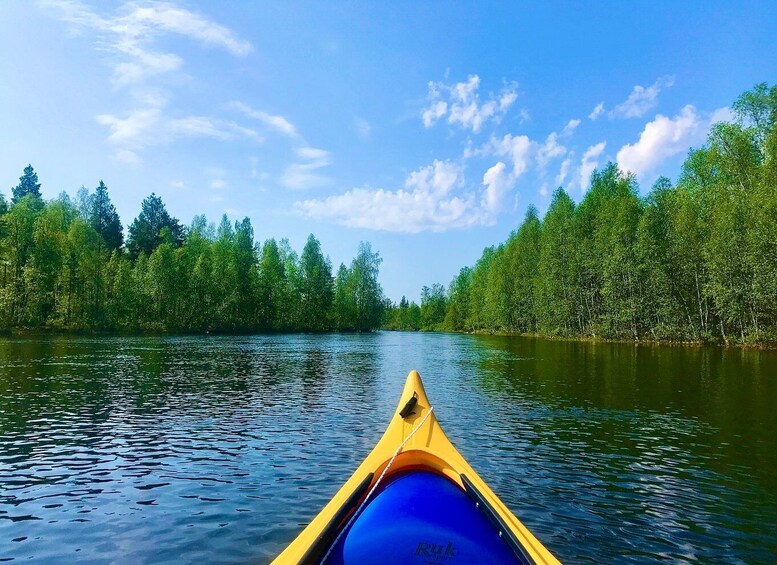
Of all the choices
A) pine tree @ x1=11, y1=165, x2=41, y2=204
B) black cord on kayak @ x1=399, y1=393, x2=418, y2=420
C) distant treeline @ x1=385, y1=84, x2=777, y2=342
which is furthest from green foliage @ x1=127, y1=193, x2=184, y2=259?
black cord on kayak @ x1=399, y1=393, x2=418, y2=420

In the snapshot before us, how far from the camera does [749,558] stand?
8.30 meters

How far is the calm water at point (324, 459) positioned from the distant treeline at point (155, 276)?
53.5 meters

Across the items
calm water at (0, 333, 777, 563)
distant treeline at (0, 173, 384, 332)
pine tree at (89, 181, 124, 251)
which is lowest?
calm water at (0, 333, 777, 563)

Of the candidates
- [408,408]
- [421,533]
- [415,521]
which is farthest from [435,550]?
[408,408]

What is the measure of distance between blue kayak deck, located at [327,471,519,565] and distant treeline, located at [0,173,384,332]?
258ft

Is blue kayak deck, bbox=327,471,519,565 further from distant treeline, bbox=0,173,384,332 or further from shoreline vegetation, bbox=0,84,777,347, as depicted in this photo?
distant treeline, bbox=0,173,384,332

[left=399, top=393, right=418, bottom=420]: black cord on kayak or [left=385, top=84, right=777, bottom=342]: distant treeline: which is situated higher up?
[left=385, top=84, right=777, bottom=342]: distant treeline

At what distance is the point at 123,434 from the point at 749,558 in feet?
56.9

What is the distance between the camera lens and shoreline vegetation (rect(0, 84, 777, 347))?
5494 centimetres

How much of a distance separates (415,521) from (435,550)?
0.59 m

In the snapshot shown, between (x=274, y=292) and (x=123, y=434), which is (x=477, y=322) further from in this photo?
(x=123, y=434)

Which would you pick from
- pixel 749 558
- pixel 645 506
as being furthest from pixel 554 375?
pixel 749 558

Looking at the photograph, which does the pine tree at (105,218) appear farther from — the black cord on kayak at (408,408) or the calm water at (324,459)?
the black cord on kayak at (408,408)

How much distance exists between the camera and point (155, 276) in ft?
293
